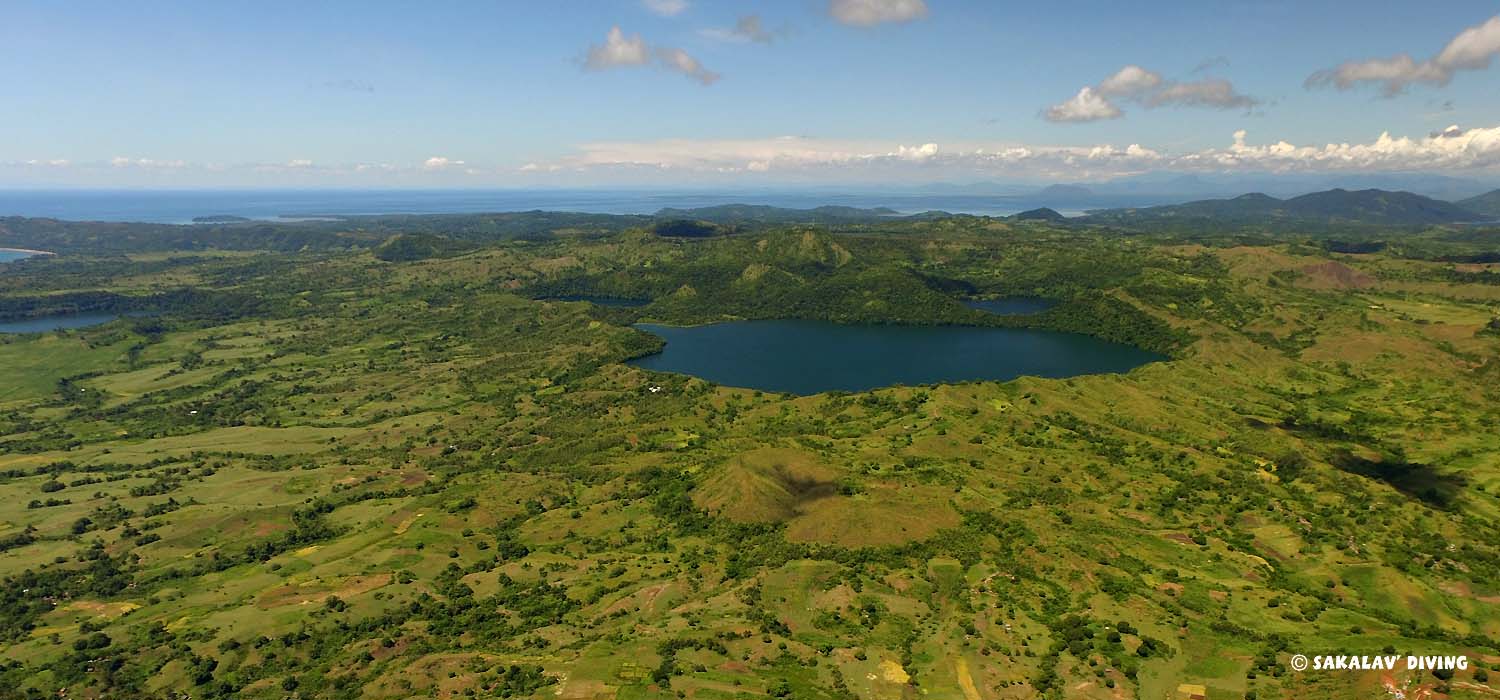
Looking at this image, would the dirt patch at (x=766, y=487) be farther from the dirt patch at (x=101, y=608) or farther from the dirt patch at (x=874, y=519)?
the dirt patch at (x=101, y=608)

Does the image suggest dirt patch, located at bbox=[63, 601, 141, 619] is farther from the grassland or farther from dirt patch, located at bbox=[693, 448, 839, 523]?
dirt patch, located at bbox=[693, 448, 839, 523]

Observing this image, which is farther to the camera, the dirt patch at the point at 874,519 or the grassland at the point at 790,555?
the dirt patch at the point at 874,519

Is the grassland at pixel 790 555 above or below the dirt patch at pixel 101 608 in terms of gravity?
above

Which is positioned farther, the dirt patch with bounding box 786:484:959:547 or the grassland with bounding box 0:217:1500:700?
the dirt patch with bounding box 786:484:959:547

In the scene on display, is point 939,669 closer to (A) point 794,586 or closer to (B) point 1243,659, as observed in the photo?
(A) point 794,586

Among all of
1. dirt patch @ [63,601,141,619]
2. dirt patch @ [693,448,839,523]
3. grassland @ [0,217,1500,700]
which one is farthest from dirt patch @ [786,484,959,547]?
dirt patch @ [63,601,141,619]

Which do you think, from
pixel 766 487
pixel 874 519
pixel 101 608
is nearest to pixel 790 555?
pixel 874 519

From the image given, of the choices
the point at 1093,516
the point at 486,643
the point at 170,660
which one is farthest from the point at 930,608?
the point at 170,660

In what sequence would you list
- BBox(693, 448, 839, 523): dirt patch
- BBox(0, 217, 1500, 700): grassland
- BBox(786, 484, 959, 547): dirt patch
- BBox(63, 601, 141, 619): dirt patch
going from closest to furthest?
BBox(0, 217, 1500, 700): grassland < BBox(63, 601, 141, 619): dirt patch < BBox(786, 484, 959, 547): dirt patch < BBox(693, 448, 839, 523): dirt patch

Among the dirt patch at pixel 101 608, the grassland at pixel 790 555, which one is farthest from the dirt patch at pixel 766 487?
the dirt patch at pixel 101 608

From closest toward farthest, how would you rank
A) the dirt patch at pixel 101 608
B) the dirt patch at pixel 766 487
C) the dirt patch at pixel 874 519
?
the dirt patch at pixel 101 608 < the dirt patch at pixel 874 519 < the dirt patch at pixel 766 487

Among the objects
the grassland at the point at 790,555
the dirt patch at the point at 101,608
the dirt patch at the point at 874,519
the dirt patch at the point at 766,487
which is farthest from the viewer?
the dirt patch at the point at 766,487
